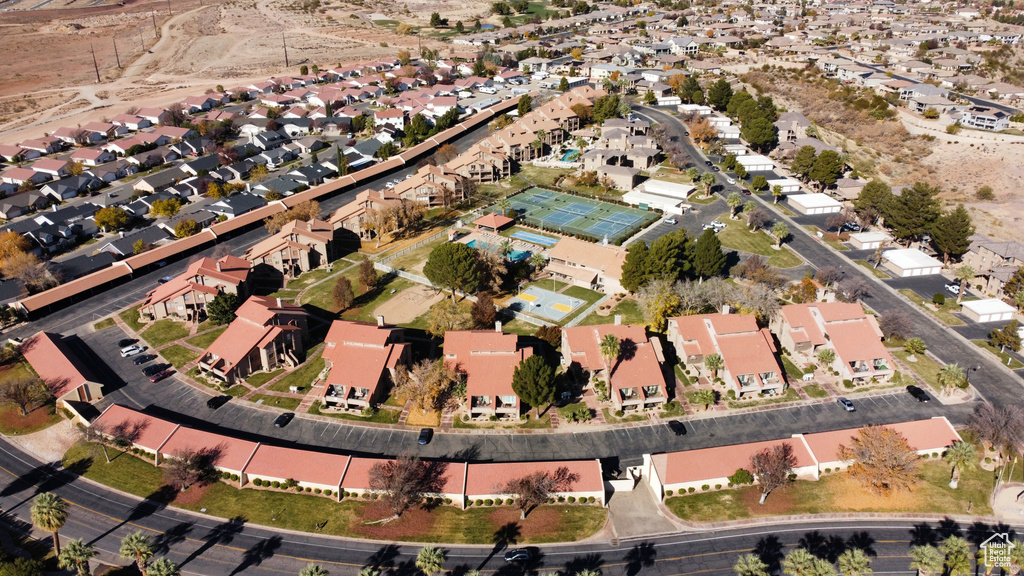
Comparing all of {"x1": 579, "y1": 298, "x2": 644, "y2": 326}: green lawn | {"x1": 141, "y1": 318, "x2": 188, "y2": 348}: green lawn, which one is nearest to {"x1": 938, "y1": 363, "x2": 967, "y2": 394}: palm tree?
{"x1": 579, "y1": 298, "x2": 644, "y2": 326}: green lawn

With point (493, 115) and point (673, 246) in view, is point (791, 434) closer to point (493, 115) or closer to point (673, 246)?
point (673, 246)

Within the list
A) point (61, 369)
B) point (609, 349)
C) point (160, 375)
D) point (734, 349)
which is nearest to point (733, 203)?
point (734, 349)

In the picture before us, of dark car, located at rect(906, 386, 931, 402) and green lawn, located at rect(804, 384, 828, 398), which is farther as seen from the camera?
green lawn, located at rect(804, 384, 828, 398)

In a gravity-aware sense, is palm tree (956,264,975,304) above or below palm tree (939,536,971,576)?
above

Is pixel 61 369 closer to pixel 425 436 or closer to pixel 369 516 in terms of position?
pixel 369 516

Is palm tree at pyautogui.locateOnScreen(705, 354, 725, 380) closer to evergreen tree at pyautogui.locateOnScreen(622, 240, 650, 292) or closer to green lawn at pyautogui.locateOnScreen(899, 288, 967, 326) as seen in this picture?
evergreen tree at pyautogui.locateOnScreen(622, 240, 650, 292)

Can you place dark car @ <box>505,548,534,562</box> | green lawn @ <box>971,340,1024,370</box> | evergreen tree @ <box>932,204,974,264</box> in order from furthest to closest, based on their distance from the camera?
1. evergreen tree @ <box>932,204,974,264</box>
2. green lawn @ <box>971,340,1024,370</box>
3. dark car @ <box>505,548,534,562</box>

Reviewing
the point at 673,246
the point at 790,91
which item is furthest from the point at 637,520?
the point at 790,91
